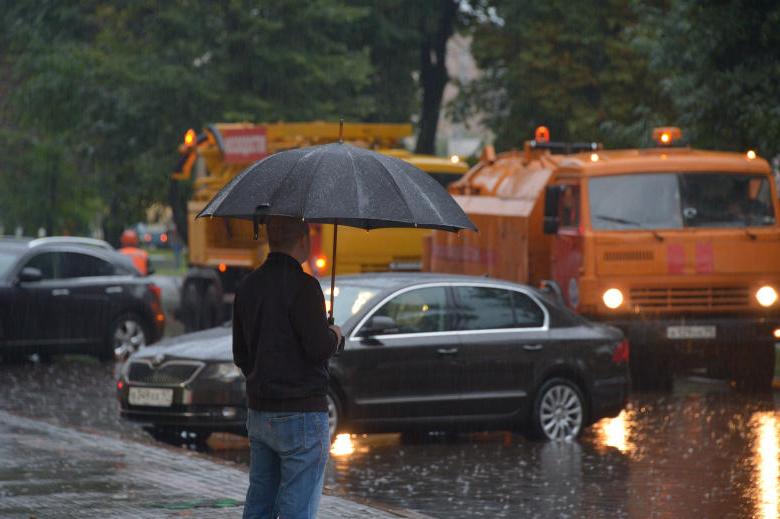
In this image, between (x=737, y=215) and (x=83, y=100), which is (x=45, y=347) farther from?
(x=83, y=100)

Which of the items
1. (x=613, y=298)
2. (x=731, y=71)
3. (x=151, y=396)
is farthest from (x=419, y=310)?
(x=731, y=71)

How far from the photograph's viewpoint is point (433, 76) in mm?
41375

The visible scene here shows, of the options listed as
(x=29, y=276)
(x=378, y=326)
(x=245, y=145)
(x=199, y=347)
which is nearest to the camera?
(x=378, y=326)

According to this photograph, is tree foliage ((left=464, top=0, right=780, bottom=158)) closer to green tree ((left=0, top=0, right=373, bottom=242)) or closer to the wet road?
green tree ((left=0, top=0, right=373, bottom=242))

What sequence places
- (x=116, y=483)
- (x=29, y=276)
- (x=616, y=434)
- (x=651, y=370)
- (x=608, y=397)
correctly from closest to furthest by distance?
(x=116, y=483) → (x=608, y=397) → (x=616, y=434) → (x=651, y=370) → (x=29, y=276)

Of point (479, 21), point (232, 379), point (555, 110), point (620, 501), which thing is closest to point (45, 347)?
point (232, 379)

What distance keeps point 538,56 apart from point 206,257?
1336 cm

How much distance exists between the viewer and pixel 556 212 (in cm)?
1709

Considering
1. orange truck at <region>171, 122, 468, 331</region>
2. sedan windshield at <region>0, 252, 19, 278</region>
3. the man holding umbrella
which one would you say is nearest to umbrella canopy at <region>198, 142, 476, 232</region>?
the man holding umbrella

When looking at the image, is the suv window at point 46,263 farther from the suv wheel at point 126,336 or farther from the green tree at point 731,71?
the green tree at point 731,71

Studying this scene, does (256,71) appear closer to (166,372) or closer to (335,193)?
(166,372)

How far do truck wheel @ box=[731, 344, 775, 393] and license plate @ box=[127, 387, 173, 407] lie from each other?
→ 7.51m

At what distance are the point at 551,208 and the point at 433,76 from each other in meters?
24.7

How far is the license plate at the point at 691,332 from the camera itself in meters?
16.5
